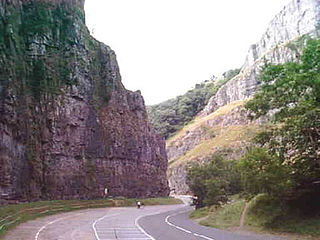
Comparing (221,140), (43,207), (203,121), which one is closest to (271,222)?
(43,207)

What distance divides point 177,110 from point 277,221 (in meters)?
145

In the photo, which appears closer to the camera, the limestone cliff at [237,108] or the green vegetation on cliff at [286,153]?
the green vegetation on cliff at [286,153]

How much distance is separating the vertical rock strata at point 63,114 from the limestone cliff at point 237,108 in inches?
1419

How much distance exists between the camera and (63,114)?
52.0m

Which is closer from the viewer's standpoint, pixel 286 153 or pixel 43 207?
pixel 286 153

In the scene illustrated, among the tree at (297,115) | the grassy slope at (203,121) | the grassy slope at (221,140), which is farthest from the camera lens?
the grassy slope at (203,121)

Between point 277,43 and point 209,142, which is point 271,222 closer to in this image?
point 209,142

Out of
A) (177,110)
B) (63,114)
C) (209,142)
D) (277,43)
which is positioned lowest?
(63,114)

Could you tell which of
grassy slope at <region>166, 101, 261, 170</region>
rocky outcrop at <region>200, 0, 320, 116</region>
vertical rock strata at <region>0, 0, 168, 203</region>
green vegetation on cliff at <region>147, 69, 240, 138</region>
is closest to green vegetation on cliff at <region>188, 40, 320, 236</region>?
vertical rock strata at <region>0, 0, 168, 203</region>

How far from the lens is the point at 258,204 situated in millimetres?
25359

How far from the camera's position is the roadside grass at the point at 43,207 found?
27702mm

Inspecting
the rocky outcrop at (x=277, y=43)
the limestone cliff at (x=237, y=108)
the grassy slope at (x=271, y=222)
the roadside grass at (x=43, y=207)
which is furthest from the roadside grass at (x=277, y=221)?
the rocky outcrop at (x=277, y=43)

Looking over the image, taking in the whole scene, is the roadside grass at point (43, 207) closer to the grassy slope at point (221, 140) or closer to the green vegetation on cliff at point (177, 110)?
the grassy slope at point (221, 140)

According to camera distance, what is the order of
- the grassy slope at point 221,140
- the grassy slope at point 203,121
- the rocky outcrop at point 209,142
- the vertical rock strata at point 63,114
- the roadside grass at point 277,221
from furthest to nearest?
1. the grassy slope at point 203,121
2. the grassy slope at point 221,140
3. the rocky outcrop at point 209,142
4. the vertical rock strata at point 63,114
5. the roadside grass at point 277,221
